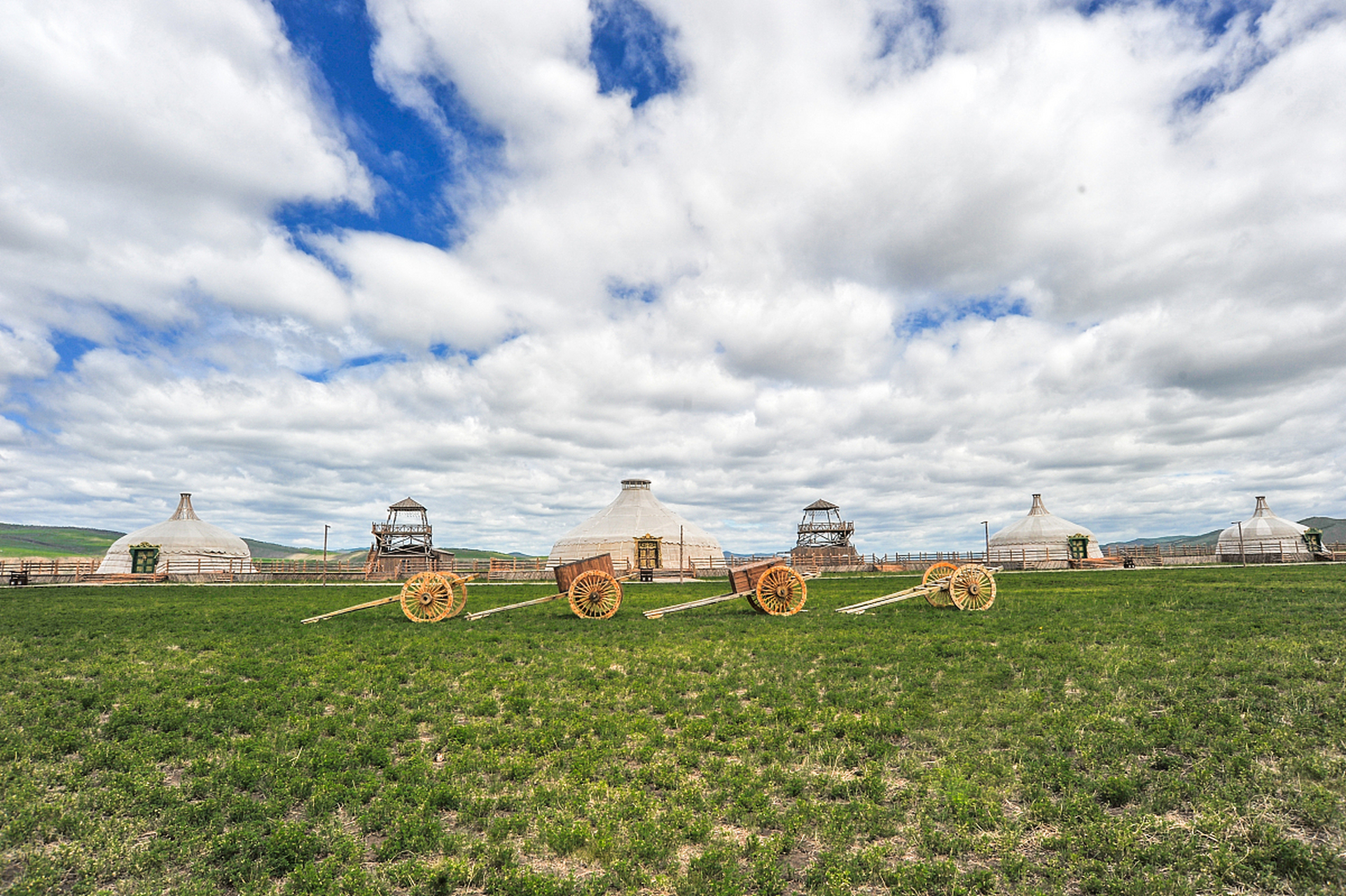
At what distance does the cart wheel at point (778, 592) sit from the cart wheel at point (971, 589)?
4.83 m

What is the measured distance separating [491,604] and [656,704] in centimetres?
1787

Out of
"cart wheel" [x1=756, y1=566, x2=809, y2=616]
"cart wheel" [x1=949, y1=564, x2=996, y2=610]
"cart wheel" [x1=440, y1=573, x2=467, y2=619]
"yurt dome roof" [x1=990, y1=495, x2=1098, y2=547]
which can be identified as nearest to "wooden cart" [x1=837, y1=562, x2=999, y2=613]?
"cart wheel" [x1=949, y1=564, x2=996, y2=610]

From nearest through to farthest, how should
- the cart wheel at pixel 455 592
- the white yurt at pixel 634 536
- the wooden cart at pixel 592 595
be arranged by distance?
the cart wheel at pixel 455 592 < the wooden cart at pixel 592 595 < the white yurt at pixel 634 536

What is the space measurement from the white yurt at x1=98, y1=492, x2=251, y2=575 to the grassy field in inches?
2176

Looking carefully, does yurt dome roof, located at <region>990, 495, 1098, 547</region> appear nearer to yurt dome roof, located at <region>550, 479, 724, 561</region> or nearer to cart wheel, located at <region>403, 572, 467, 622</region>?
yurt dome roof, located at <region>550, 479, 724, 561</region>

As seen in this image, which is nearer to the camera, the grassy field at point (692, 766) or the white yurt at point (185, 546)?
the grassy field at point (692, 766)

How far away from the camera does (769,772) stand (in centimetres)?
784

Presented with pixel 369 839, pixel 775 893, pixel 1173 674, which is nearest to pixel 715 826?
pixel 775 893

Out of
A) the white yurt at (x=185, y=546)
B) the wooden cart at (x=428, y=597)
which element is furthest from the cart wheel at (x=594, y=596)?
the white yurt at (x=185, y=546)

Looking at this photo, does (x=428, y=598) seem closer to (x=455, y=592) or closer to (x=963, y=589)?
(x=455, y=592)

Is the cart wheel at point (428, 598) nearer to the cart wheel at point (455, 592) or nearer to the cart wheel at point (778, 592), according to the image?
the cart wheel at point (455, 592)

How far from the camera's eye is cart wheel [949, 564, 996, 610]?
2048 cm

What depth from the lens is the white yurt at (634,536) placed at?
58.0 metres

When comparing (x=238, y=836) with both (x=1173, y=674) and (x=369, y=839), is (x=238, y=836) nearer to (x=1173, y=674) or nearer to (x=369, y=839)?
(x=369, y=839)
